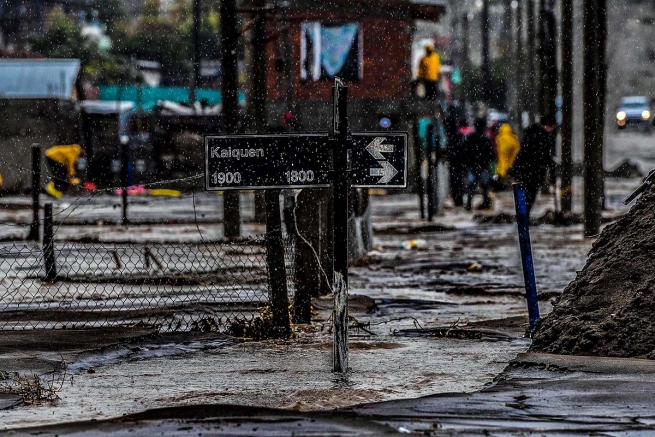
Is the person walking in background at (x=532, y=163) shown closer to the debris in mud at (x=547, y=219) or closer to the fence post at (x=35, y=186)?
the debris in mud at (x=547, y=219)

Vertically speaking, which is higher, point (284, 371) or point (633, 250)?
point (633, 250)

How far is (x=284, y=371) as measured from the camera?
8.90 m

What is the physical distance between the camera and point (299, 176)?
29.4 feet

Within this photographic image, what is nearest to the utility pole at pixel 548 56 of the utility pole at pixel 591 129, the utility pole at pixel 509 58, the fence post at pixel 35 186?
the utility pole at pixel 591 129

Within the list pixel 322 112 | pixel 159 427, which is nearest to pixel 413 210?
pixel 322 112

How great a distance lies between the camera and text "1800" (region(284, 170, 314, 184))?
8938 millimetres

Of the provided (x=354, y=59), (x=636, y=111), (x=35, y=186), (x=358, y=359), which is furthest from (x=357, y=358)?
(x=636, y=111)

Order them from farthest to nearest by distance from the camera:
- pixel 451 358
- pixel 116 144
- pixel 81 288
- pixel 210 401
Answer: pixel 116 144
pixel 81 288
pixel 451 358
pixel 210 401

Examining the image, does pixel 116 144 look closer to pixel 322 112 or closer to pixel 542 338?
pixel 322 112

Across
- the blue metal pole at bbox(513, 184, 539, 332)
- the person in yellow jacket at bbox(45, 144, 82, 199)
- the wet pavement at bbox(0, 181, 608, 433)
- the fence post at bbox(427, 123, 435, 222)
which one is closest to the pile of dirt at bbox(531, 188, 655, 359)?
the wet pavement at bbox(0, 181, 608, 433)

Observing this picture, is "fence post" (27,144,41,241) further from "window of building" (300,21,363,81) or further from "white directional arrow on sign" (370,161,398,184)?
"window of building" (300,21,363,81)

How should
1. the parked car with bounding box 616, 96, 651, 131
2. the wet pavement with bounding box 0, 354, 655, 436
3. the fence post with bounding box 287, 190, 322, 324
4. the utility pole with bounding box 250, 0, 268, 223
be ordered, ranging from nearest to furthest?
the wet pavement with bounding box 0, 354, 655, 436
the fence post with bounding box 287, 190, 322, 324
the utility pole with bounding box 250, 0, 268, 223
the parked car with bounding box 616, 96, 651, 131

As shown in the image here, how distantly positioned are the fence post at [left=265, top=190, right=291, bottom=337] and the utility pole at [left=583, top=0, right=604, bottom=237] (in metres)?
11.3

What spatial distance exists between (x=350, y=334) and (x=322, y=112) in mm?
33498
